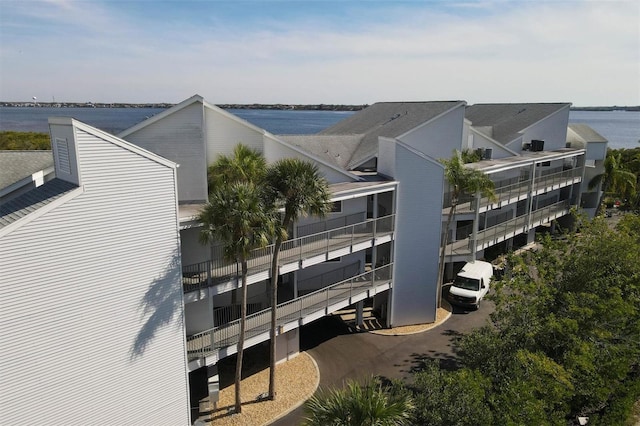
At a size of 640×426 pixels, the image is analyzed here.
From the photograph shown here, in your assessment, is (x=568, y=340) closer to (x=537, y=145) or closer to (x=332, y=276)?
(x=332, y=276)

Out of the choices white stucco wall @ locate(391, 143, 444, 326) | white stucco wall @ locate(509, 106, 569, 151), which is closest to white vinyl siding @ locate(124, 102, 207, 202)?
white stucco wall @ locate(391, 143, 444, 326)

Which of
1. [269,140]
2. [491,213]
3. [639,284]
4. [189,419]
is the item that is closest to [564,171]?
[491,213]

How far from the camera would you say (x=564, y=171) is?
3962 cm

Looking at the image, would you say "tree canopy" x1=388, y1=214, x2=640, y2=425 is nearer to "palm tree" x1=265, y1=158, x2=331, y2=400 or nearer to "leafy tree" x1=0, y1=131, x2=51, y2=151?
"palm tree" x1=265, y1=158, x2=331, y2=400

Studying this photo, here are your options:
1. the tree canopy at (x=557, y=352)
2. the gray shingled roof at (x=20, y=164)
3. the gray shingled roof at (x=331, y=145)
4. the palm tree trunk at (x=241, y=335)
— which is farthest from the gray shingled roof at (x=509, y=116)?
the gray shingled roof at (x=20, y=164)

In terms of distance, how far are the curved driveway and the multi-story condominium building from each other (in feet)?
4.96

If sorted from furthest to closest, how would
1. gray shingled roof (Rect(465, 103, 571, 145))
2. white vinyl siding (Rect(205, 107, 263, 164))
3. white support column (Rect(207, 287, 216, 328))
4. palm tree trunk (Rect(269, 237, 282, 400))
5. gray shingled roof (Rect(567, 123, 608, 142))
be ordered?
gray shingled roof (Rect(567, 123, 608, 142)), gray shingled roof (Rect(465, 103, 571, 145)), white vinyl siding (Rect(205, 107, 263, 164)), palm tree trunk (Rect(269, 237, 282, 400)), white support column (Rect(207, 287, 216, 328))

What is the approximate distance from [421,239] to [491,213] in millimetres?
13507

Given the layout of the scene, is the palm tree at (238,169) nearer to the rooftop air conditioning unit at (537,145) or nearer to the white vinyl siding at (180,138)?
the white vinyl siding at (180,138)

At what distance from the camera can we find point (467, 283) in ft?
94.8

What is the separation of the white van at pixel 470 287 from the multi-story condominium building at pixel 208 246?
4.32 ft

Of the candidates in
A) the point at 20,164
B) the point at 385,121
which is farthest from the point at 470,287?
the point at 20,164

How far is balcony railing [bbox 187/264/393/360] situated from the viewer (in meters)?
17.7

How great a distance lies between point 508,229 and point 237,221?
26.1m
